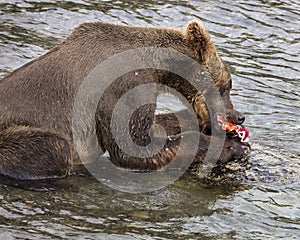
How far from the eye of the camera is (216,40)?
1266cm

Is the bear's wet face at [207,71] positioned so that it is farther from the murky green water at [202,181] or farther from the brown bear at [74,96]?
the murky green water at [202,181]

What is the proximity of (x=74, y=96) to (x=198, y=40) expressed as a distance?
142cm

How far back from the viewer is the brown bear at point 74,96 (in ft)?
25.1

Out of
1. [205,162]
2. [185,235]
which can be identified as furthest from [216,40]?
[185,235]

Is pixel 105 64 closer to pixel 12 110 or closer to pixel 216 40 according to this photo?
pixel 12 110

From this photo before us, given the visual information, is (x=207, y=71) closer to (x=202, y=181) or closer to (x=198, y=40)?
(x=198, y=40)

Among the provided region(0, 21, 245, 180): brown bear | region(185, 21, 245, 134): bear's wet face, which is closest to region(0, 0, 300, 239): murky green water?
region(0, 21, 245, 180): brown bear

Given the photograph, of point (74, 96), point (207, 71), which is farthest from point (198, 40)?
point (74, 96)

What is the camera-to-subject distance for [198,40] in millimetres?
8398

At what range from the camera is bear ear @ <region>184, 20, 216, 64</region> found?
8.39 m

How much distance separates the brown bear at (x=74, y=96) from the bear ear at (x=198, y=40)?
0.01 m

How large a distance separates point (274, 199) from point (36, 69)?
8.48 ft

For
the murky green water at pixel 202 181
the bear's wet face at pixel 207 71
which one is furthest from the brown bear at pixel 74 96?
the murky green water at pixel 202 181

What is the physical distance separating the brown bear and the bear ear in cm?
1
